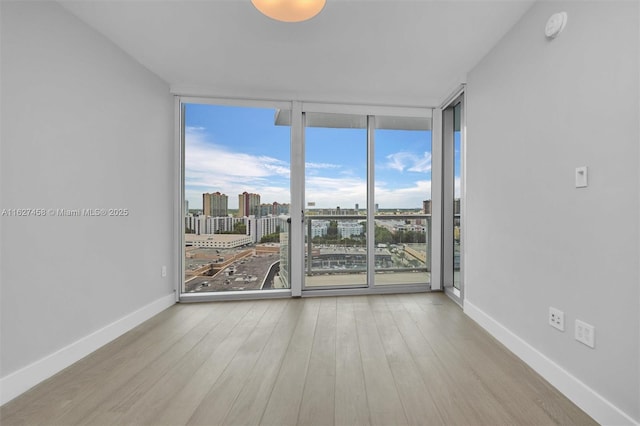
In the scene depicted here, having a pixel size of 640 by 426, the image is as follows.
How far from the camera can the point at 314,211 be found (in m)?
3.24

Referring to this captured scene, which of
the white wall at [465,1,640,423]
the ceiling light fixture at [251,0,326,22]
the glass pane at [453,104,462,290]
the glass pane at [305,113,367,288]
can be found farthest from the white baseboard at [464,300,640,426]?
the ceiling light fixture at [251,0,326,22]

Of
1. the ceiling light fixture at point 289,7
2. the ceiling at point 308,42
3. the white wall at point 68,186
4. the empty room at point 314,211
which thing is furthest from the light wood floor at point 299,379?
the ceiling at point 308,42

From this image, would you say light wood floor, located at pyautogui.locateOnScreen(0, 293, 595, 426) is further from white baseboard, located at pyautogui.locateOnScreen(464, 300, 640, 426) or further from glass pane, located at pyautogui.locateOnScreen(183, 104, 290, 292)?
glass pane, located at pyautogui.locateOnScreen(183, 104, 290, 292)

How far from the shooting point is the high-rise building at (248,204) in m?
3.12

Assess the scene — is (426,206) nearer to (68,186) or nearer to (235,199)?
(235,199)

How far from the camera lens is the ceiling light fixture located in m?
1.25

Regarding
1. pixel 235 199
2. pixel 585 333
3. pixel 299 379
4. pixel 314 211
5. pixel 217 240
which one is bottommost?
pixel 299 379

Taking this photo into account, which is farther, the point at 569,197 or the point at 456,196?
the point at 456,196

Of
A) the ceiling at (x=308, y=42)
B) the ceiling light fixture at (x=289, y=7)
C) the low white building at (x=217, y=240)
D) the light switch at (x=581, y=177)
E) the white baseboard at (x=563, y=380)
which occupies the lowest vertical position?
the white baseboard at (x=563, y=380)

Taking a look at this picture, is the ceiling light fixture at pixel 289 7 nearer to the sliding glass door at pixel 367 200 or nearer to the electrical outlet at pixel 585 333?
the sliding glass door at pixel 367 200

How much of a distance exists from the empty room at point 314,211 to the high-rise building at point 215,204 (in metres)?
0.02

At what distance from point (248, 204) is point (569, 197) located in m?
2.87

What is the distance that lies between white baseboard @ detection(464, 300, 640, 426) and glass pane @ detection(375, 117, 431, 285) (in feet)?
4.18

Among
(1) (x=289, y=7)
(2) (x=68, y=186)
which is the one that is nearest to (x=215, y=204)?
(2) (x=68, y=186)
